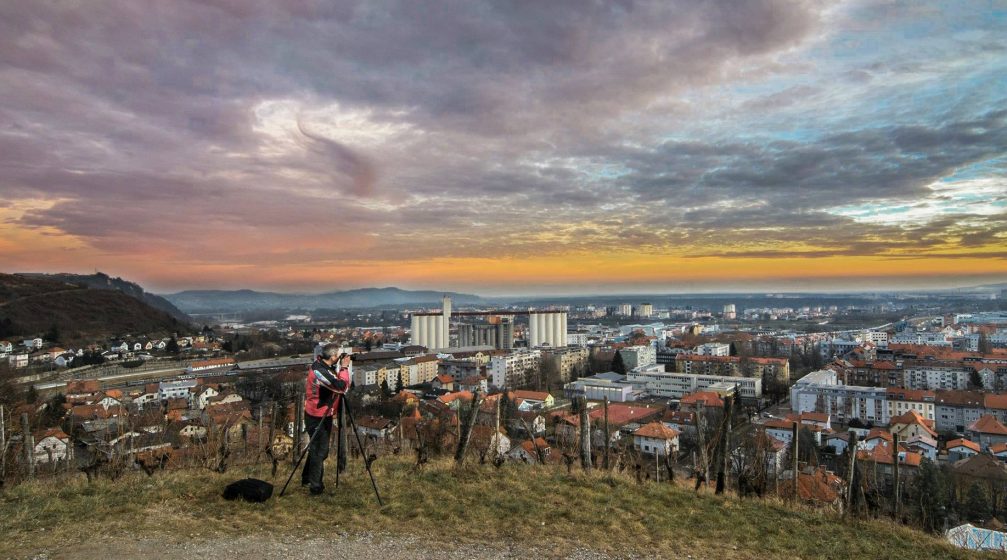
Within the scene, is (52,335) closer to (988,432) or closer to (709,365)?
(709,365)

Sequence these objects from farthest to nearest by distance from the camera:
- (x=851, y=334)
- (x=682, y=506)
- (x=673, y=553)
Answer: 1. (x=851, y=334)
2. (x=682, y=506)
3. (x=673, y=553)

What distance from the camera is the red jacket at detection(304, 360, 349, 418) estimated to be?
5.23 m

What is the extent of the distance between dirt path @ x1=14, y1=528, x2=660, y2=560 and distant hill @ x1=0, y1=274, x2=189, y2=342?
55.2 m

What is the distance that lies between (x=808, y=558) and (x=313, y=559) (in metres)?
3.94

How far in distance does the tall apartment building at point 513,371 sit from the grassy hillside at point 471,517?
129 feet

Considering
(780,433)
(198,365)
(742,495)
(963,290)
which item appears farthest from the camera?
(963,290)

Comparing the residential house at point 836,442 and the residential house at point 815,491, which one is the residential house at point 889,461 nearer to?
the residential house at point 836,442

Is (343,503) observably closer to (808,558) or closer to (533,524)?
(533,524)

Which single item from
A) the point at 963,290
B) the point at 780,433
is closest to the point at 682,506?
the point at 780,433

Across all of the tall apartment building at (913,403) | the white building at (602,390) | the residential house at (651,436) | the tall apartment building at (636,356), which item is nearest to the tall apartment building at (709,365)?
the tall apartment building at (636,356)

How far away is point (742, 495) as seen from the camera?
6574 mm

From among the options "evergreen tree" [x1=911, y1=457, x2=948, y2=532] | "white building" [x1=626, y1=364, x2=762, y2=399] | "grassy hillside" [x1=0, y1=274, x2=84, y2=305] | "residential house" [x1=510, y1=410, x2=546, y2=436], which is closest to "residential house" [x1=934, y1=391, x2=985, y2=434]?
"white building" [x1=626, y1=364, x2=762, y2=399]

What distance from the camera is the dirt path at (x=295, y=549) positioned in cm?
403

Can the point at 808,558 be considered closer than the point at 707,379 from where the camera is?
Yes
